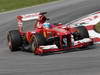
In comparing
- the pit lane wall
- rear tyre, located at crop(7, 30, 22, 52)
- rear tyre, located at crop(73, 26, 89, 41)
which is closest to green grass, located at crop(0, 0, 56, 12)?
the pit lane wall

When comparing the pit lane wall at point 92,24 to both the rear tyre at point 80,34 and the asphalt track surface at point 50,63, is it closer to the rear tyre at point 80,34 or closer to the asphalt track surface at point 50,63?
the rear tyre at point 80,34

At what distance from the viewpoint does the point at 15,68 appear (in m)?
→ 12.0

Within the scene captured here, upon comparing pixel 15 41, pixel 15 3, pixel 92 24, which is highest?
pixel 15 3

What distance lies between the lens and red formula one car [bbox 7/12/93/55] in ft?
49.3

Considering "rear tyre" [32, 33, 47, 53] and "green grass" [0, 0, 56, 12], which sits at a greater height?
"green grass" [0, 0, 56, 12]

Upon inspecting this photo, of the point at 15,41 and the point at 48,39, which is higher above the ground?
the point at 48,39

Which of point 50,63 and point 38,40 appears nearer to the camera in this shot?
point 50,63

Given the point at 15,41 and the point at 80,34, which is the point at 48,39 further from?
the point at 15,41

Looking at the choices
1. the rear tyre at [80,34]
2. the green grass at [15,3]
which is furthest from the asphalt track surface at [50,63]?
the green grass at [15,3]

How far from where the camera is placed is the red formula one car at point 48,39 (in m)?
15.0

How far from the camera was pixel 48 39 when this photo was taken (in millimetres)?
15586

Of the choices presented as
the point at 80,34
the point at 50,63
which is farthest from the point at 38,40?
the point at 50,63

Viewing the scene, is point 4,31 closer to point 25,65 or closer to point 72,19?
point 72,19

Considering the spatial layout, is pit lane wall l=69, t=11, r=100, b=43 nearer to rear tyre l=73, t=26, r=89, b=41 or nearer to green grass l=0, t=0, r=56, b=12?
rear tyre l=73, t=26, r=89, b=41
